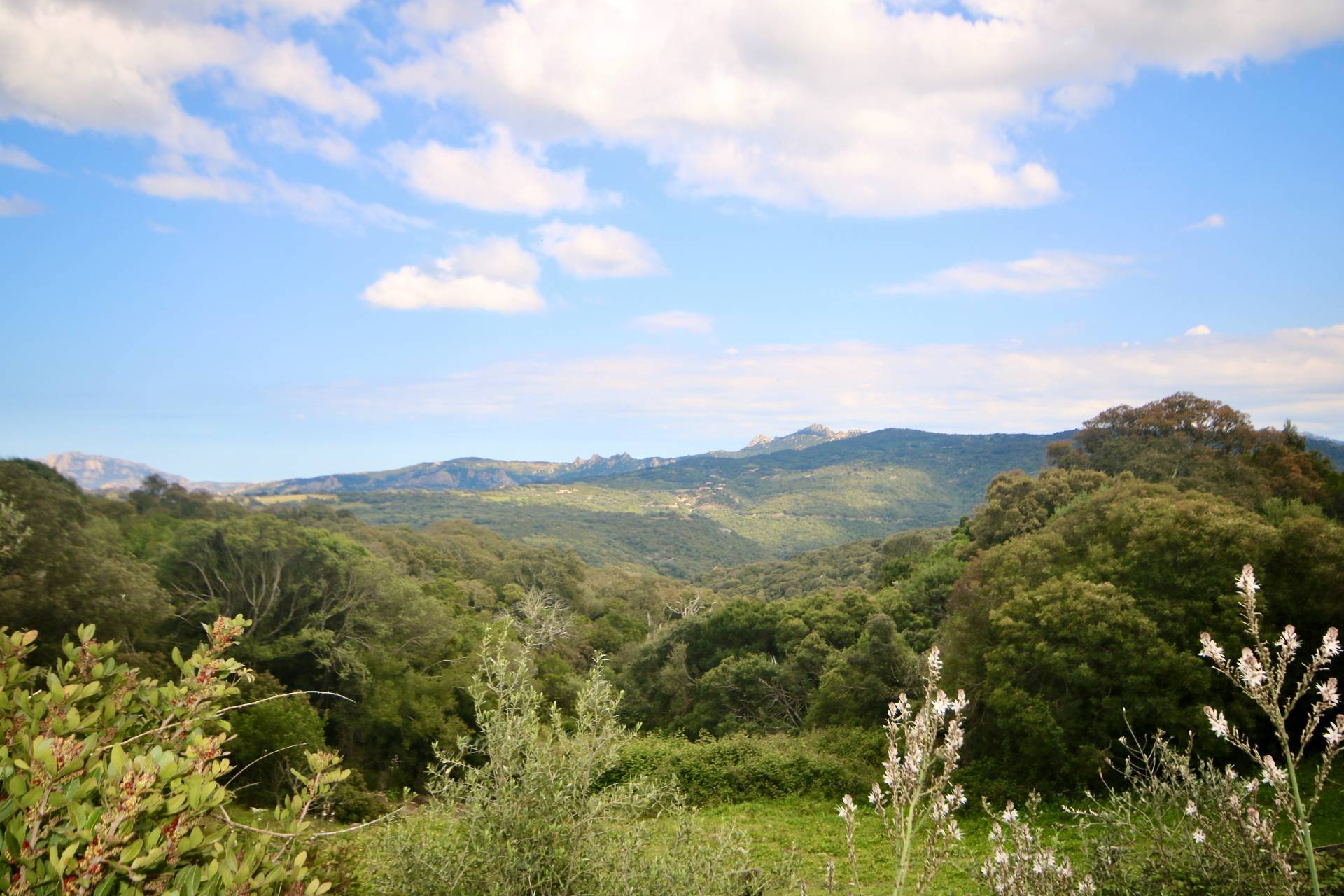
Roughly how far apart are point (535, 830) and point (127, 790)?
341 centimetres

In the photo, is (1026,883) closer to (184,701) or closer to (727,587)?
(184,701)

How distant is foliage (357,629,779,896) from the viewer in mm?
4934

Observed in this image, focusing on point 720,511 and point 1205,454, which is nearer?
point 1205,454

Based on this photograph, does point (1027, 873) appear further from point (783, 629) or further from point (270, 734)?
point (783, 629)

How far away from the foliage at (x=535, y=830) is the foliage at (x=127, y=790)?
2183 mm

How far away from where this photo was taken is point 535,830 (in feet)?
16.5

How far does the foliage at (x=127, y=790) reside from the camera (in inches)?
83.0

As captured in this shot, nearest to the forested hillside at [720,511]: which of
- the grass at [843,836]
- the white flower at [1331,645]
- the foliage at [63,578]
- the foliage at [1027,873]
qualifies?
the foliage at [63,578]

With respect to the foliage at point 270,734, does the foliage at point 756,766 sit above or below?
below

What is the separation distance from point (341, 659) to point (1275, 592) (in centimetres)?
2582

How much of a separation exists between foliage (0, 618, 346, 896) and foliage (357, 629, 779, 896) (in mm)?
2183

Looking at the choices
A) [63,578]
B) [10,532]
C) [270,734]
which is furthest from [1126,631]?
[10,532]

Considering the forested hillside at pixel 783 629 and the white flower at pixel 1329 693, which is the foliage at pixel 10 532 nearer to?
the forested hillside at pixel 783 629

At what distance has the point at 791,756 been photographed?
776 inches
